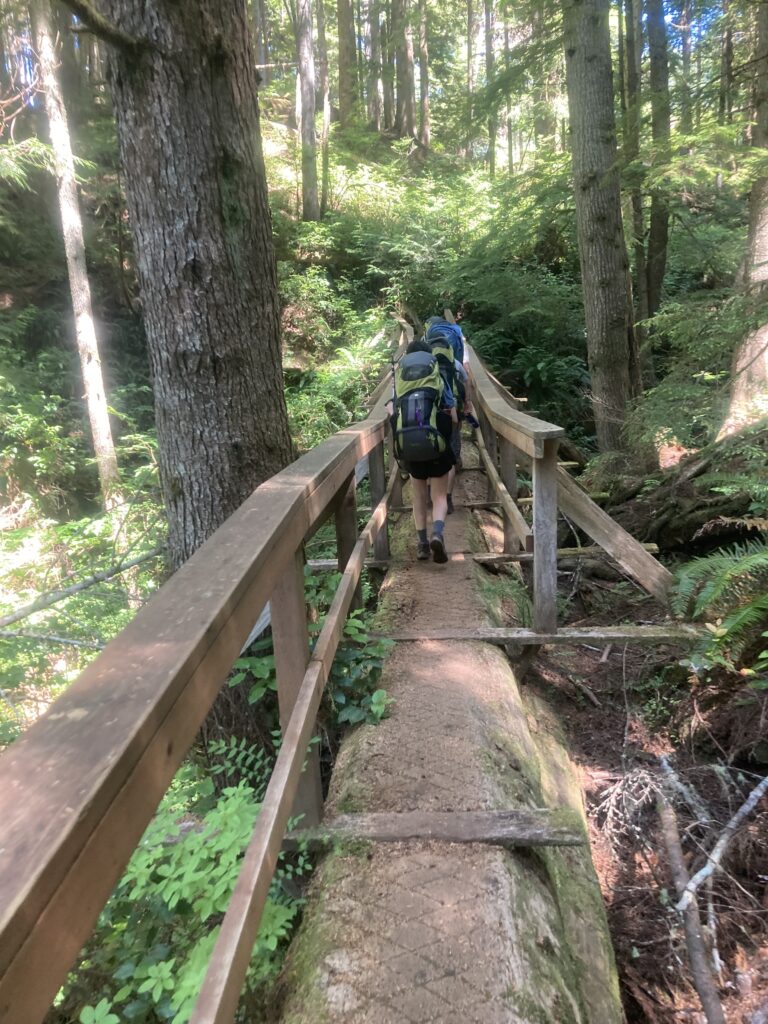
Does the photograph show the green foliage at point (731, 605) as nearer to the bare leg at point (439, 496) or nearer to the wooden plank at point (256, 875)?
the bare leg at point (439, 496)

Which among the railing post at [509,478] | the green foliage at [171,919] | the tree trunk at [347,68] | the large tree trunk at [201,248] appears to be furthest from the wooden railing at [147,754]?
the tree trunk at [347,68]

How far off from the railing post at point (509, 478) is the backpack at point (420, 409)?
105cm

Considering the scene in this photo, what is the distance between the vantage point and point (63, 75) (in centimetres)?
1523

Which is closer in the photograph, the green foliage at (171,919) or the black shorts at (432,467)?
the green foliage at (171,919)

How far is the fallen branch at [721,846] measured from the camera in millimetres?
2510

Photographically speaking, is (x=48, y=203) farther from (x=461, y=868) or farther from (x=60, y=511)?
(x=461, y=868)

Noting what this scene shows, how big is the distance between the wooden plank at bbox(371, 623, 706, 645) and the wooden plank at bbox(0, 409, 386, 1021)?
7.87ft

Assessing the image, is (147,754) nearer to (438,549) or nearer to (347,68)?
(438,549)

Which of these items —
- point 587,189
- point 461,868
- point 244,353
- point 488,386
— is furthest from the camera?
point 587,189

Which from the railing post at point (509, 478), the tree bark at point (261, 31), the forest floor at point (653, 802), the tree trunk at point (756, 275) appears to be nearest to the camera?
the forest floor at point (653, 802)

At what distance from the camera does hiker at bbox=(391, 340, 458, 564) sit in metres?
4.63

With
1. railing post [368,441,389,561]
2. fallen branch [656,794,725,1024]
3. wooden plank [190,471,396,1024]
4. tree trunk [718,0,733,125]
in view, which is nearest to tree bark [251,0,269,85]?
tree trunk [718,0,733,125]

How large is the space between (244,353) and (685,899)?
10.1ft

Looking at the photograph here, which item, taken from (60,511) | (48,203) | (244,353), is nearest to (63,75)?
(48,203)
